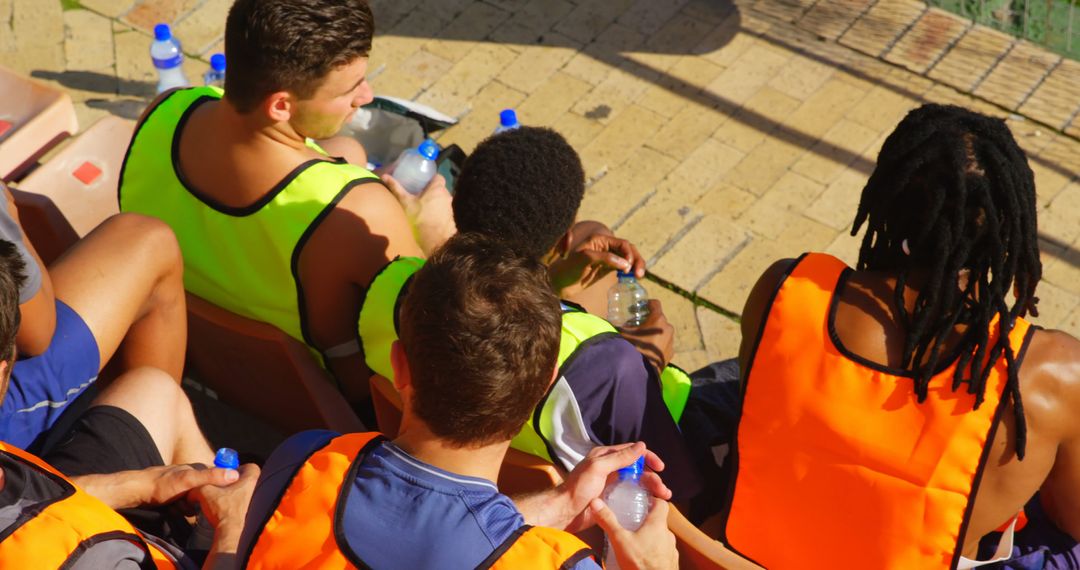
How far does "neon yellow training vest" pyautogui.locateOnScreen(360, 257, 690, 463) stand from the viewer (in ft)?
8.68

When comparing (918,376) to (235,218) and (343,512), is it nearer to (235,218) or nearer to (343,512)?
(343,512)

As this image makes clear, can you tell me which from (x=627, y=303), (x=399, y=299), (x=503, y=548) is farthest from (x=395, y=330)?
(x=627, y=303)

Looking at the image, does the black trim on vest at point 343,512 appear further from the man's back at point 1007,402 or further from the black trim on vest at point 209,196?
the black trim on vest at point 209,196

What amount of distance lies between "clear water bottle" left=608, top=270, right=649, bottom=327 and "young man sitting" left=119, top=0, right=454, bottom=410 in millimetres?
966

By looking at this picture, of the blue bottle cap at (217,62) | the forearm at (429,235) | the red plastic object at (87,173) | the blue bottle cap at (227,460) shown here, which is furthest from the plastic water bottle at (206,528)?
the blue bottle cap at (217,62)

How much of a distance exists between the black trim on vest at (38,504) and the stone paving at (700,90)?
248cm

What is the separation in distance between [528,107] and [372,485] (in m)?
3.39

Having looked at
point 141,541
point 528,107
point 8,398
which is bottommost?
point 528,107

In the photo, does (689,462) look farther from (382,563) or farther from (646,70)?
(646,70)

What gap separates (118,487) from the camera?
2.77 m

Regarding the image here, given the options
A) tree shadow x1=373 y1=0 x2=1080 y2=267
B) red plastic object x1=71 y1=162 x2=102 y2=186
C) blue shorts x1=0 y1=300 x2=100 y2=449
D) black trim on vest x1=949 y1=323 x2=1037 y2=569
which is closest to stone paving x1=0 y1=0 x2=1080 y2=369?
tree shadow x1=373 y1=0 x2=1080 y2=267

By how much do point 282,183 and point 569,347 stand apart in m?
0.97

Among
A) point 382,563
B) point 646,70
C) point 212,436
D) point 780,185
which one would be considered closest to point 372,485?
point 382,563

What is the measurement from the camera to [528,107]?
5.24m
